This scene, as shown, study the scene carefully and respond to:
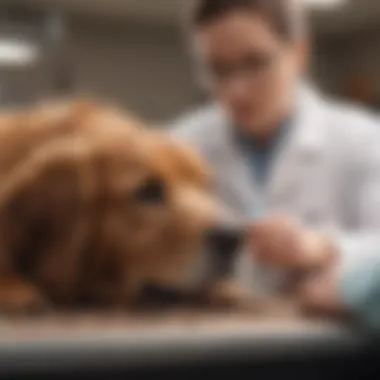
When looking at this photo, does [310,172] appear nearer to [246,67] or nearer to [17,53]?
[246,67]

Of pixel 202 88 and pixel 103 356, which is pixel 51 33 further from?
pixel 103 356

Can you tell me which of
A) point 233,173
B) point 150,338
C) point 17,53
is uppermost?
point 17,53

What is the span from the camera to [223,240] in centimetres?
63

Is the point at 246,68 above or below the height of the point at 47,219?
above

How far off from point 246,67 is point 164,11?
109mm

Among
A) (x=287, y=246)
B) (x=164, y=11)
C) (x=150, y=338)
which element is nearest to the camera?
(x=150, y=338)

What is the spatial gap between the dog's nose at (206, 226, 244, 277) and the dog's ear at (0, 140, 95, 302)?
9cm

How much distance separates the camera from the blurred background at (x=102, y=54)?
0.74 metres

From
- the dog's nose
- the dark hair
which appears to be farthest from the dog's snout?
the dark hair

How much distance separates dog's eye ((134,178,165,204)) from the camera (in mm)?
617

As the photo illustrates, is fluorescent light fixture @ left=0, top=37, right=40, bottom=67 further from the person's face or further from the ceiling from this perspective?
the person's face

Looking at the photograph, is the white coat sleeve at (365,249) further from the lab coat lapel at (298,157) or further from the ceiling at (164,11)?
the ceiling at (164,11)

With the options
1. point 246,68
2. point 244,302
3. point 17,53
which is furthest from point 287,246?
point 17,53

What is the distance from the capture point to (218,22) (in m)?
0.75
